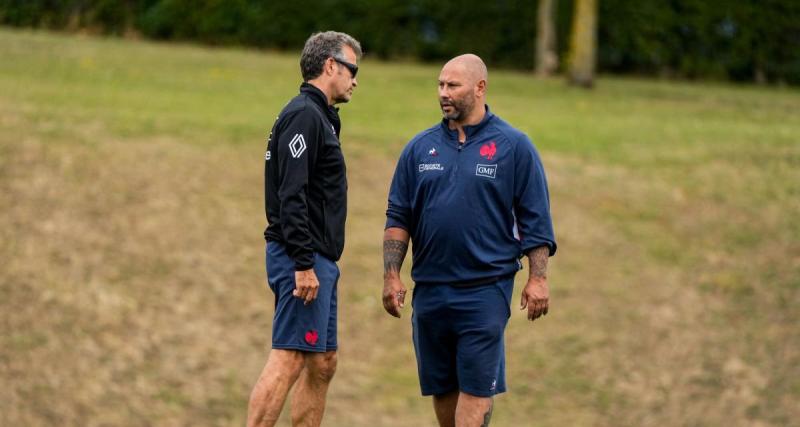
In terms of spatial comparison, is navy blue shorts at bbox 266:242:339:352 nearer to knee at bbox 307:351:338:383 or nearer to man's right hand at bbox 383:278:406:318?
knee at bbox 307:351:338:383

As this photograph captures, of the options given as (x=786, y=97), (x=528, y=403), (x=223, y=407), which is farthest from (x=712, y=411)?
(x=786, y=97)

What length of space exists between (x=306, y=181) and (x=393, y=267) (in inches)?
31.7

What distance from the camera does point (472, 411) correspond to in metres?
7.06

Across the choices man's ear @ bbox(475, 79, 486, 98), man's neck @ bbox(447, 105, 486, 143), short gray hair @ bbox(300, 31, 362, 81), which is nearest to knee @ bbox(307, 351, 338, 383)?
man's neck @ bbox(447, 105, 486, 143)

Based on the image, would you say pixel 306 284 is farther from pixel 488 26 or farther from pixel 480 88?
pixel 488 26

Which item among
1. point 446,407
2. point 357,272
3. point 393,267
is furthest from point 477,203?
point 357,272

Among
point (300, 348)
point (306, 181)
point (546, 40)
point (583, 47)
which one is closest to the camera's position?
point (306, 181)

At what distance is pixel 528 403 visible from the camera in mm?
13211

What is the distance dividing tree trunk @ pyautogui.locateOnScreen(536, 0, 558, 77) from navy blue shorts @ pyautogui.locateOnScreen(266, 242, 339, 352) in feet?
67.3

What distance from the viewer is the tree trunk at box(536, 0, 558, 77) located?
87.5 feet

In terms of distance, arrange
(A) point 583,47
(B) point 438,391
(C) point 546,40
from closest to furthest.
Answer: (B) point 438,391
(A) point 583,47
(C) point 546,40

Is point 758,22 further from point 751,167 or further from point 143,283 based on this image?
point 143,283

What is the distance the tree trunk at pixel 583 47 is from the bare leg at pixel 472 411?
18.0 m

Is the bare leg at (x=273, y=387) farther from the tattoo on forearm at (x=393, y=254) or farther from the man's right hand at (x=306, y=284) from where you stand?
the tattoo on forearm at (x=393, y=254)
